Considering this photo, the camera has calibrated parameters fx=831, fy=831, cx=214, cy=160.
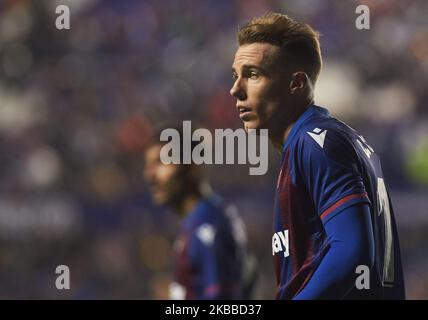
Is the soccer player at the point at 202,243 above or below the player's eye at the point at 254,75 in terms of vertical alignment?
below

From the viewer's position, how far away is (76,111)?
40.0 ft

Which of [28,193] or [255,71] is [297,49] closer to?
[255,71]

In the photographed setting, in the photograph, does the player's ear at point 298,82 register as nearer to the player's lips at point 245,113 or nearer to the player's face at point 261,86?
the player's face at point 261,86

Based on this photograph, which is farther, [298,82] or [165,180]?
[165,180]

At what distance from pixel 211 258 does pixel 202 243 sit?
0.44ft

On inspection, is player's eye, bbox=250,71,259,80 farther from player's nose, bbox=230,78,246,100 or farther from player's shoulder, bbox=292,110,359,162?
player's shoulder, bbox=292,110,359,162

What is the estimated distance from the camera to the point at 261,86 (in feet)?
11.1

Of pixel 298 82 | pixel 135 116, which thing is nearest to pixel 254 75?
pixel 298 82

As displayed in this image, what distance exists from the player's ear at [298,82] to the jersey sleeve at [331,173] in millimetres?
304

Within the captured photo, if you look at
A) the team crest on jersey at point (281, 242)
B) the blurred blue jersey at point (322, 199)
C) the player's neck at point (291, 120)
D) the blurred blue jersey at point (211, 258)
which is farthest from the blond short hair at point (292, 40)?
the blurred blue jersey at point (211, 258)

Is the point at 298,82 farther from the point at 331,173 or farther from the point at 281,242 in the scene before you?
the point at 281,242

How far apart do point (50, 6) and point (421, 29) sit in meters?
5.63

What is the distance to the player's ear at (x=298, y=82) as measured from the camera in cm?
338
